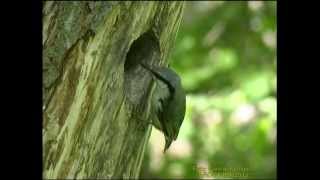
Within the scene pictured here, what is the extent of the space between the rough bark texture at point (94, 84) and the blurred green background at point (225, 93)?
1801 millimetres

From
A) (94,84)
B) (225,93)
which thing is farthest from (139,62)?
(225,93)

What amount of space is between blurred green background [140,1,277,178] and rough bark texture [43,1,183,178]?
1.80 m

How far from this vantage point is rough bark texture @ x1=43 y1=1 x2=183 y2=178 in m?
2.24

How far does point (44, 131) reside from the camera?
2219mm

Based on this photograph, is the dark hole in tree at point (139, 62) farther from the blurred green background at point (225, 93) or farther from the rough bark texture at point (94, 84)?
the blurred green background at point (225, 93)

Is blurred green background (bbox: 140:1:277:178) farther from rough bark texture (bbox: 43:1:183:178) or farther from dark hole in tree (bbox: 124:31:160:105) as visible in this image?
rough bark texture (bbox: 43:1:183:178)

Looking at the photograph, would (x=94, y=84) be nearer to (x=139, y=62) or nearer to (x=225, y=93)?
(x=139, y=62)

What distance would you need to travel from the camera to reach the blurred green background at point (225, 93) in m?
4.38

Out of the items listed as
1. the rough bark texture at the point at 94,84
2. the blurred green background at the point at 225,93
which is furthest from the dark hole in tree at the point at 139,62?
the blurred green background at the point at 225,93

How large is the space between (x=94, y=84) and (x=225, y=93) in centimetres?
233
